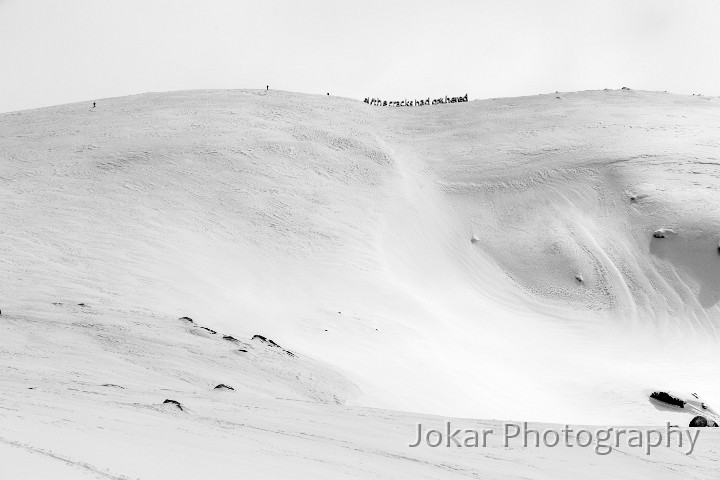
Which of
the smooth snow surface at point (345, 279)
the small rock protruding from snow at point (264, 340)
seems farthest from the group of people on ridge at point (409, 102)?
the small rock protruding from snow at point (264, 340)

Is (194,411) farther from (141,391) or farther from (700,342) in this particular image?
(700,342)

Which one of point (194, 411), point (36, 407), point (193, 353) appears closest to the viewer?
point (36, 407)

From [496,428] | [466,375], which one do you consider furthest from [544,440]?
[466,375]

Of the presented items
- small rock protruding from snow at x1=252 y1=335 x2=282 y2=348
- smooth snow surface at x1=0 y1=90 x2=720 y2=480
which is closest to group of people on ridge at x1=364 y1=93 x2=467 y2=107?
smooth snow surface at x1=0 y1=90 x2=720 y2=480

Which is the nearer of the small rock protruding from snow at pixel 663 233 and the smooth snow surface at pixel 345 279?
the smooth snow surface at pixel 345 279

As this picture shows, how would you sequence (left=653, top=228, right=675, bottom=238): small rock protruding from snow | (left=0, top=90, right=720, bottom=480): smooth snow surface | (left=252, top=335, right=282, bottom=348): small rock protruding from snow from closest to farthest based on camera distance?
1. (left=0, top=90, right=720, bottom=480): smooth snow surface
2. (left=252, top=335, right=282, bottom=348): small rock protruding from snow
3. (left=653, top=228, right=675, bottom=238): small rock protruding from snow

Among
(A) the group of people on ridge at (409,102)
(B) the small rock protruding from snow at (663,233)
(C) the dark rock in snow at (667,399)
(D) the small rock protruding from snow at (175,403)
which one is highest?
(A) the group of people on ridge at (409,102)

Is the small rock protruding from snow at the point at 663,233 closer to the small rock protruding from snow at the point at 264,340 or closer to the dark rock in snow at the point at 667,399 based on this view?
the dark rock in snow at the point at 667,399

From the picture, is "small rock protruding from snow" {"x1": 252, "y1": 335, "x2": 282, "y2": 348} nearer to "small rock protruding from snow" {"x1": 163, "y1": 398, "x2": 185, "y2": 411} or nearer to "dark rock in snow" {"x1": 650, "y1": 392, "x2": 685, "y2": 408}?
Result: "small rock protruding from snow" {"x1": 163, "y1": 398, "x2": 185, "y2": 411}
